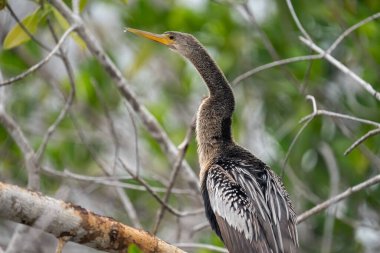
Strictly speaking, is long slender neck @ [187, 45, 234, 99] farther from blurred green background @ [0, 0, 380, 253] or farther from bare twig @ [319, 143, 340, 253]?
bare twig @ [319, 143, 340, 253]

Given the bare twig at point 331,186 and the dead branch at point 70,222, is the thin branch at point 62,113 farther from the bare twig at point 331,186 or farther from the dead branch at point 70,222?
the bare twig at point 331,186

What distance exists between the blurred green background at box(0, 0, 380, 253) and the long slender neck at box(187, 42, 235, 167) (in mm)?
1076

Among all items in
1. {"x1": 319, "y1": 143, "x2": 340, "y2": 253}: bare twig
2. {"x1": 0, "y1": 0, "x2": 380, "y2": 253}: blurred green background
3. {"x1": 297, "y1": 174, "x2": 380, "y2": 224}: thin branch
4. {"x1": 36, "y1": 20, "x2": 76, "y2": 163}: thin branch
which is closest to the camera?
{"x1": 297, "y1": 174, "x2": 380, "y2": 224}: thin branch

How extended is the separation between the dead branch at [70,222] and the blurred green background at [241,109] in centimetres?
239

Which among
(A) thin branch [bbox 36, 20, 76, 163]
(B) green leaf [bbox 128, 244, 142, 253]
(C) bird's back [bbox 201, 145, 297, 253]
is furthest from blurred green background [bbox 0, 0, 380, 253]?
(B) green leaf [bbox 128, 244, 142, 253]

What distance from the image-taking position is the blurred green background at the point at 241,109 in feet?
19.1

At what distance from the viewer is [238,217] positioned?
3855 millimetres

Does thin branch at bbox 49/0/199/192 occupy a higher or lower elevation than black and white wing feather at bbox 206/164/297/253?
higher

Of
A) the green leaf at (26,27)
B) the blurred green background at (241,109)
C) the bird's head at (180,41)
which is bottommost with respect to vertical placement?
the green leaf at (26,27)

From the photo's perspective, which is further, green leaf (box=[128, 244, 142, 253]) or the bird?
the bird

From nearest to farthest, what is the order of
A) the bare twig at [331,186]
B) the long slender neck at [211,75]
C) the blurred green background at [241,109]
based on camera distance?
the long slender neck at [211,75] < the bare twig at [331,186] < the blurred green background at [241,109]

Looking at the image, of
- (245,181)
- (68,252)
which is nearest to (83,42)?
(245,181)

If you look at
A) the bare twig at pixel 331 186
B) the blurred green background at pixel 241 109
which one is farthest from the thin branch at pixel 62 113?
the bare twig at pixel 331 186

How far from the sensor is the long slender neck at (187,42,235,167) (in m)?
4.41
